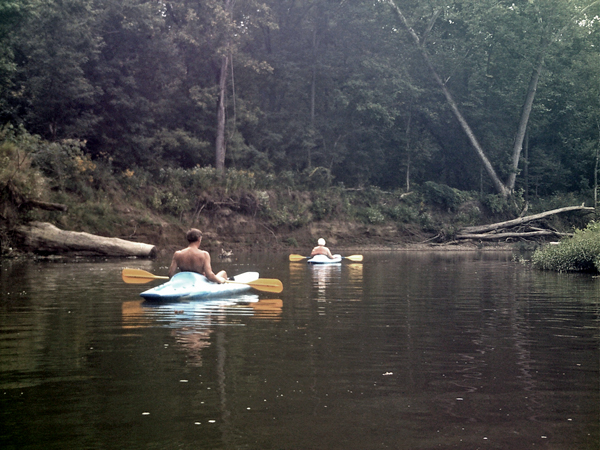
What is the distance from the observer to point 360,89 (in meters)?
43.5

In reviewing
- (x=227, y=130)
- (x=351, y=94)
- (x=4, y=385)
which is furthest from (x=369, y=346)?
(x=351, y=94)

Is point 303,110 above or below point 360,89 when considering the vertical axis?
below

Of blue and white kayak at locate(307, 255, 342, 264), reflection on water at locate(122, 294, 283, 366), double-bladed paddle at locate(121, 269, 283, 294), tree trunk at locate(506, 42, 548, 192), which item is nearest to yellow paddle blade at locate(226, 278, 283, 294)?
double-bladed paddle at locate(121, 269, 283, 294)

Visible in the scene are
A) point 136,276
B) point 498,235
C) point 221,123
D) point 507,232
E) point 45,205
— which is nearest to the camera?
point 136,276

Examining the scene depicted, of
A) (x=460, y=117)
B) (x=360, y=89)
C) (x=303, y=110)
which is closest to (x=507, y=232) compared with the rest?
(x=460, y=117)

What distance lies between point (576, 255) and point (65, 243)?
17078 millimetres

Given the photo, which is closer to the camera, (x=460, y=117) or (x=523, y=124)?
(x=523, y=124)

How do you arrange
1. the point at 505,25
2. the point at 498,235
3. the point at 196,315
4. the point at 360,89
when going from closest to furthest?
the point at 196,315
the point at 498,235
the point at 360,89
the point at 505,25

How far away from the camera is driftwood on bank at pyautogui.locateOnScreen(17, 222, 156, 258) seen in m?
23.4

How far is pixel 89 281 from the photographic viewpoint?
53.8 ft

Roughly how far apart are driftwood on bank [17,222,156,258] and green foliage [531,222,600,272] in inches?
578

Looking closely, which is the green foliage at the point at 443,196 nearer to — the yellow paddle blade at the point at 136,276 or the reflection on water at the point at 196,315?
the yellow paddle blade at the point at 136,276

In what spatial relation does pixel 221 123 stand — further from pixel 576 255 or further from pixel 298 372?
pixel 298 372

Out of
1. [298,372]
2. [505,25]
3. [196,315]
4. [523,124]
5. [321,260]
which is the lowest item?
[298,372]
